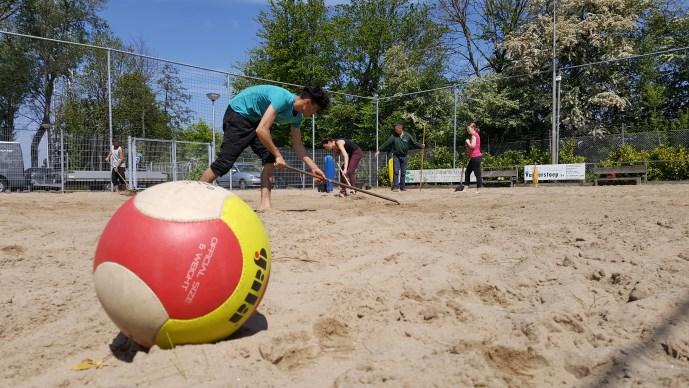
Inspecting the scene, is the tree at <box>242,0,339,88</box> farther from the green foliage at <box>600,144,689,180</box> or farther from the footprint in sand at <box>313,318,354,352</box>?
the footprint in sand at <box>313,318,354,352</box>

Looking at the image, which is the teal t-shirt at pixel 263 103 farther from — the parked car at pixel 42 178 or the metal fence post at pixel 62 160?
the parked car at pixel 42 178

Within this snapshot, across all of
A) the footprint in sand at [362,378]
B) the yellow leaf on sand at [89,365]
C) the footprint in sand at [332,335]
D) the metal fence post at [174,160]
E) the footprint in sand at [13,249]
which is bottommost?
the yellow leaf on sand at [89,365]

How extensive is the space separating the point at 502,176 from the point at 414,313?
57.7 ft

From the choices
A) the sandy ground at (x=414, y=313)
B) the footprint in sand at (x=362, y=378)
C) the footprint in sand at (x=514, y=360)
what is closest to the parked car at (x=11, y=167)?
the sandy ground at (x=414, y=313)

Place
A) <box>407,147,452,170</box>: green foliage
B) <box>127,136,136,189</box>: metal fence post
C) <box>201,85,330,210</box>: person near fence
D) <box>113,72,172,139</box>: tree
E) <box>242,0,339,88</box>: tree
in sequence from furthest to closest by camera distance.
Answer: <box>242,0,339,88</box>: tree, <box>407,147,452,170</box>: green foliage, <box>113,72,172,139</box>: tree, <box>127,136,136,189</box>: metal fence post, <box>201,85,330,210</box>: person near fence

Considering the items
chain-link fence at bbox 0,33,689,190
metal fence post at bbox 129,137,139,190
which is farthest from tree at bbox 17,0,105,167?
metal fence post at bbox 129,137,139,190

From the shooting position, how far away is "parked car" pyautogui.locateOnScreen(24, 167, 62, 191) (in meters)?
14.9

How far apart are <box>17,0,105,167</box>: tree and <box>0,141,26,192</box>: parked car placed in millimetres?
8098

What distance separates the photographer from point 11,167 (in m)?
16.1

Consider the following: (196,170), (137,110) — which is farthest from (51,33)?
(196,170)

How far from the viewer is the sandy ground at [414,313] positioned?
2.14m

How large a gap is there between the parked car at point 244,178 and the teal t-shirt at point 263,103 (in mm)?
12233

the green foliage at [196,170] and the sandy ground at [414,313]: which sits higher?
the green foliage at [196,170]

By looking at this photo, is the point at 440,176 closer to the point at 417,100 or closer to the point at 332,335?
the point at 417,100
